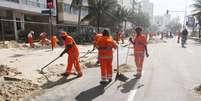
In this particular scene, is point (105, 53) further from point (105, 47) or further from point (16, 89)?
point (16, 89)

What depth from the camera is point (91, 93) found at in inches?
288

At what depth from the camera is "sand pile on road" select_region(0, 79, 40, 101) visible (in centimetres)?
689

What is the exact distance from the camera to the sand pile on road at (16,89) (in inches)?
271

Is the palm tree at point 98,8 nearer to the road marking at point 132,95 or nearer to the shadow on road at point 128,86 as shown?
the shadow on road at point 128,86

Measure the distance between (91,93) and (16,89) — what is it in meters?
1.99

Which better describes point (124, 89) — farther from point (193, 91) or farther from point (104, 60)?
point (193, 91)

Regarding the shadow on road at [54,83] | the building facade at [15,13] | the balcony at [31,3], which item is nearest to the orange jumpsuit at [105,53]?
the shadow on road at [54,83]

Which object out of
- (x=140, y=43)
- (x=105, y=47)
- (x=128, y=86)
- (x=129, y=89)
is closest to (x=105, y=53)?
(x=105, y=47)

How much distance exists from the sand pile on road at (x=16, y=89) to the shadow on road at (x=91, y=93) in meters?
1.42

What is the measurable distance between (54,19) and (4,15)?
11.9 meters

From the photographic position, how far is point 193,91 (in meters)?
7.29

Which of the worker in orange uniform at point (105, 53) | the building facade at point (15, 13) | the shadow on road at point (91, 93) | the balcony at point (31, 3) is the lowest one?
the shadow on road at point (91, 93)

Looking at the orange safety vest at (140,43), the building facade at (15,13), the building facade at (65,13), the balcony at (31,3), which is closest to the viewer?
the orange safety vest at (140,43)

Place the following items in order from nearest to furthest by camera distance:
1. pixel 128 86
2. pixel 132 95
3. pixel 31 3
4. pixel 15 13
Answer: pixel 132 95 → pixel 128 86 → pixel 15 13 → pixel 31 3
